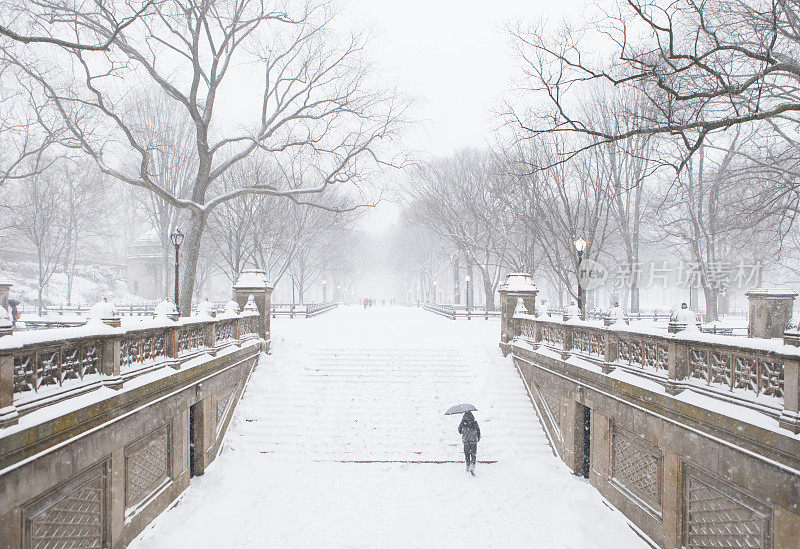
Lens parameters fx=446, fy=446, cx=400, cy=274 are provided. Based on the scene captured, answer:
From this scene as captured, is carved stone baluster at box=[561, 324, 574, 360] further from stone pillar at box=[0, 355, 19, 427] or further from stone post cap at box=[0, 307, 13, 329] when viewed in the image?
stone post cap at box=[0, 307, 13, 329]

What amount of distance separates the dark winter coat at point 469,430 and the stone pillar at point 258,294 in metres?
8.83

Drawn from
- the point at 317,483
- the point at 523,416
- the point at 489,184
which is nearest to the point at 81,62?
the point at 317,483

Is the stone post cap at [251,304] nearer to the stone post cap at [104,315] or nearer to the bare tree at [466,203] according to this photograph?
the stone post cap at [104,315]

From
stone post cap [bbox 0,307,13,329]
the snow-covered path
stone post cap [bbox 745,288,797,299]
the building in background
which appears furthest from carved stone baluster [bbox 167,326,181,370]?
the building in background

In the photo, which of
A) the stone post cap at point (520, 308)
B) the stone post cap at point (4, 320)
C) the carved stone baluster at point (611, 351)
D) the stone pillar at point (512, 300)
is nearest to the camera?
the stone post cap at point (4, 320)

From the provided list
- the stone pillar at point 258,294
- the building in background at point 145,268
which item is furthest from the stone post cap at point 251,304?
the building in background at point 145,268

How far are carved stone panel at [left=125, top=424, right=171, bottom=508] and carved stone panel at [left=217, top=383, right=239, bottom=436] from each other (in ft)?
8.86

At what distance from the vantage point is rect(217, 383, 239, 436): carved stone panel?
11805mm

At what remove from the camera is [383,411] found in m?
13.0

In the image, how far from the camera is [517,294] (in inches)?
669

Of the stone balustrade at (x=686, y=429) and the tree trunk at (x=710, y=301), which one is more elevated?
the tree trunk at (x=710, y=301)

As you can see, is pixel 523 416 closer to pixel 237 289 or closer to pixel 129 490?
pixel 129 490

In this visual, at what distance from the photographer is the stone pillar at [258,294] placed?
16453 millimetres

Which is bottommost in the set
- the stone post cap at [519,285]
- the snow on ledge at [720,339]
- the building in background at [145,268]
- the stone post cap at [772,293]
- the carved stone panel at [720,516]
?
the carved stone panel at [720,516]
